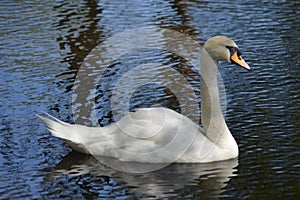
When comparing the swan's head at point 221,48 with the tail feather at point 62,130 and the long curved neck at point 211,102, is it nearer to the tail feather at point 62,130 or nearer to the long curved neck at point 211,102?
the long curved neck at point 211,102

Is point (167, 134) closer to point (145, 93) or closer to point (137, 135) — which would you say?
point (137, 135)

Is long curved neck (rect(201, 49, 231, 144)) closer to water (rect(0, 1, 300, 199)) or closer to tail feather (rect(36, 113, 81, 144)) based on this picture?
water (rect(0, 1, 300, 199))

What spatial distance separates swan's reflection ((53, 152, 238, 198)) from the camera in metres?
6.64

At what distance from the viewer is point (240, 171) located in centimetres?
709

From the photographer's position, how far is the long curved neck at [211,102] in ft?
24.8

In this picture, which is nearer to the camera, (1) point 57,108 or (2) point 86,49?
(1) point 57,108

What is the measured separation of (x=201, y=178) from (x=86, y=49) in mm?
5101

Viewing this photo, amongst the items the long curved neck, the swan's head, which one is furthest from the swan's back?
the swan's head

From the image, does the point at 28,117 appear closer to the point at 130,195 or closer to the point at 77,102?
the point at 77,102

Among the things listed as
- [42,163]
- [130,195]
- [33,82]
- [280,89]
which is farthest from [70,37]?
[130,195]

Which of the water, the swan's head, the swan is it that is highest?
the swan's head

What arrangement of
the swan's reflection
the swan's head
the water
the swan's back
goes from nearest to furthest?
the swan's reflection → the water → the swan's back → the swan's head

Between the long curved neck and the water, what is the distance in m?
0.34

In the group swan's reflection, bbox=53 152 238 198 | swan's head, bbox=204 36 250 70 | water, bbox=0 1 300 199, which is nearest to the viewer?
swan's reflection, bbox=53 152 238 198
